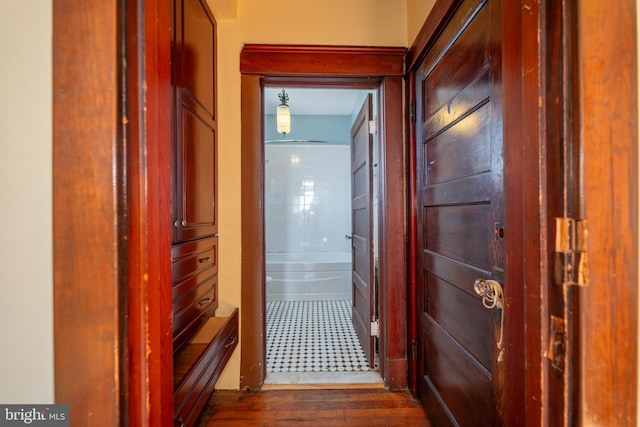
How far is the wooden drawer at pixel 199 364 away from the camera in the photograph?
111 cm

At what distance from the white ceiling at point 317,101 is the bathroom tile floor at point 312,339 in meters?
2.40

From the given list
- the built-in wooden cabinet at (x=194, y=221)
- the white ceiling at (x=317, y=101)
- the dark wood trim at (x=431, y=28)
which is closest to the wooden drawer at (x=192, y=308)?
the built-in wooden cabinet at (x=194, y=221)

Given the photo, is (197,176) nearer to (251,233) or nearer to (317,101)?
(251,233)

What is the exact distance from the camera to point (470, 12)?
110 cm

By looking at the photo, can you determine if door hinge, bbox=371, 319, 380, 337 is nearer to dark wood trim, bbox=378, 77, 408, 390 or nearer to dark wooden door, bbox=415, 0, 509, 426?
dark wood trim, bbox=378, 77, 408, 390

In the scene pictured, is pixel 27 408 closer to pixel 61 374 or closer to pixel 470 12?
pixel 61 374

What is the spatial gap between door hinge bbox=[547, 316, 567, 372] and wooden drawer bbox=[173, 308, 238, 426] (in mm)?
1126

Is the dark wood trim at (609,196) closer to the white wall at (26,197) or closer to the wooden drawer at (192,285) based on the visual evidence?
the white wall at (26,197)

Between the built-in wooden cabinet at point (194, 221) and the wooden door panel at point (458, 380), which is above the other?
the built-in wooden cabinet at point (194, 221)

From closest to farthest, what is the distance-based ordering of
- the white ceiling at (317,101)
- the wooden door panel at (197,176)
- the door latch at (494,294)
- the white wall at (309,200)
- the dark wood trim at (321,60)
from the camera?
1. the door latch at (494,294)
2. the wooden door panel at (197,176)
3. the dark wood trim at (321,60)
4. the white ceiling at (317,101)
5. the white wall at (309,200)

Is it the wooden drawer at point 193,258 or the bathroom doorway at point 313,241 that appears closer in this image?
the wooden drawer at point 193,258

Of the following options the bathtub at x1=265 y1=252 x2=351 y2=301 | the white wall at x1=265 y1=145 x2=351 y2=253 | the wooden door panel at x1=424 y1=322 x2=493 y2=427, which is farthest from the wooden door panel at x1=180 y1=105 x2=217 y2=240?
the white wall at x1=265 y1=145 x2=351 y2=253

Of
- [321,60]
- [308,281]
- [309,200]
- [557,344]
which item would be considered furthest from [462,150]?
[309,200]

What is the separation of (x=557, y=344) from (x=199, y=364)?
1251 mm
